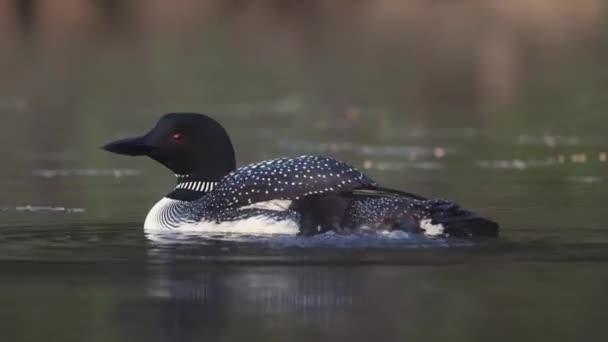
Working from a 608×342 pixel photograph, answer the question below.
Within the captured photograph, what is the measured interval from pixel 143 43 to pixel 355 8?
9.10 metres

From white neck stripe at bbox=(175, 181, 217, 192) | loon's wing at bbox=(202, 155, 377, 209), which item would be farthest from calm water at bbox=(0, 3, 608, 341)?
white neck stripe at bbox=(175, 181, 217, 192)

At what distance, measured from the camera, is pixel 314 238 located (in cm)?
854

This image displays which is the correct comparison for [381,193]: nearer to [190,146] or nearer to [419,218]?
[419,218]

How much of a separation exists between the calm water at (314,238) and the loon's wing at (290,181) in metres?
0.24

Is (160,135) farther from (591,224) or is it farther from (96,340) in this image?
(96,340)

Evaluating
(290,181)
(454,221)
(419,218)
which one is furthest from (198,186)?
(454,221)

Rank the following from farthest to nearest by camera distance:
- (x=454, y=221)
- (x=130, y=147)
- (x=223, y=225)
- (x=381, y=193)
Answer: (x=130, y=147) → (x=223, y=225) → (x=381, y=193) → (x=454, y=221)

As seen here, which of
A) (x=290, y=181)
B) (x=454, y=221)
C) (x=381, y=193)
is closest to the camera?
(x=454, y=221)

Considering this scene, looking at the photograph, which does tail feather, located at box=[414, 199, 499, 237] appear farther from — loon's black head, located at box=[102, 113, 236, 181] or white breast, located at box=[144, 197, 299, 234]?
loon's black head, located at box=[102, 113, 236, 181]

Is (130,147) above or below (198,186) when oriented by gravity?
above

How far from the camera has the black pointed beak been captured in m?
9.57

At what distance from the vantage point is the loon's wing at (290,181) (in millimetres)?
8719

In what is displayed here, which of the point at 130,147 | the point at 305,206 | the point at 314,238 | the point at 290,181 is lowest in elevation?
the point at 314,238

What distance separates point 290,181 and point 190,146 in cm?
106
